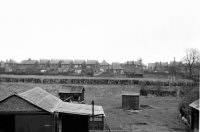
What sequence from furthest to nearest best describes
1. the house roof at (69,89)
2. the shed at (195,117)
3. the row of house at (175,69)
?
1. the row of house at (175,69)
2. the house roof at (69,89)
3. the shed at (195,117)

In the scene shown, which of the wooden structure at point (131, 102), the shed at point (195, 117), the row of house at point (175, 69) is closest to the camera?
the shed at point (195, 117)

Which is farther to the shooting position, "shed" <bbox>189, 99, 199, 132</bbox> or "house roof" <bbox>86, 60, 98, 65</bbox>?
"house roof" <bbox>86, 60, 98, 65</bbox>

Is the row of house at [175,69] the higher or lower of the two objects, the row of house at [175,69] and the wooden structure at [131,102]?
the higher

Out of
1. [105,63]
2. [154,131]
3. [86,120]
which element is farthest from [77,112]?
[105,63]

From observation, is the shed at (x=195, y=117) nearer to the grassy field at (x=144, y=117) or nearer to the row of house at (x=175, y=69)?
the grassy field at (x=144, y=117)

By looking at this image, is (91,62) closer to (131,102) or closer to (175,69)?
(175,69)

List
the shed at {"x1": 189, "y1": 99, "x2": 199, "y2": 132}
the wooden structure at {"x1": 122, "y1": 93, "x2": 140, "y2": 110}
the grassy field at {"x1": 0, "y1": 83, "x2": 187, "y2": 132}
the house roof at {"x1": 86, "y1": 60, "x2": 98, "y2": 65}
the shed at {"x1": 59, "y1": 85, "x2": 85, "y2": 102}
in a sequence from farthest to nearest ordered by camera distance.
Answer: the house roof at {"x1": 86, "y1": 60, "x2": 98, "y2": 65}
the wooden structure at {"x1": 122, "y1": 93, "x2": 140, "y2": 110}
the shed at {"x1": 59, "y1": 85, "x2": 85, "y2": 102}
the grassy field at {"x1": 0, "y1": 83, "x2": 187, "y2": 132}
the shed at {"x1": 189, "y1": 99, "x2": 199, "y2": 132}

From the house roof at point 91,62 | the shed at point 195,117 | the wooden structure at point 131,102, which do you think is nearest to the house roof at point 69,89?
the wooden structure at point 131,102

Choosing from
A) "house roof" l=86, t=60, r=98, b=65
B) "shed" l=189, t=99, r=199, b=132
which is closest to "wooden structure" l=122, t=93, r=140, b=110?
"shed" l=189, t=99, r=199, b=132

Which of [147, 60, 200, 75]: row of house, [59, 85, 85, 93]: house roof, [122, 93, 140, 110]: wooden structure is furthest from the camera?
[147, 60, 200, 75]: row of house

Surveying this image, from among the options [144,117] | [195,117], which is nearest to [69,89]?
[144,117]

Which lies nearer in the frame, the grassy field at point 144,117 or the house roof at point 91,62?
the grassy field at point 144,117

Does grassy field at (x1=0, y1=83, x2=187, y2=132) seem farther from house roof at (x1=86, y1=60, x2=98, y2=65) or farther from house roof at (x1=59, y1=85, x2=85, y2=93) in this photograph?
house roof at (x1=86, y1=60, x2=98, y2=65)

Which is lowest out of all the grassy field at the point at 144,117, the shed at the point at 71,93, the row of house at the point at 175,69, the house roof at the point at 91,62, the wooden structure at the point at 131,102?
the grassy field at the point at 144,117
